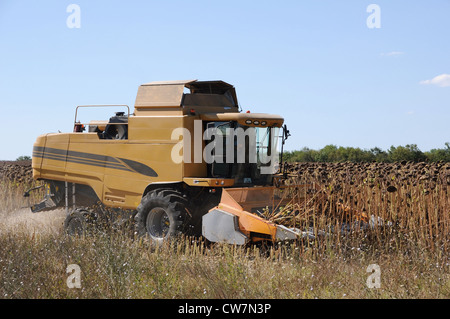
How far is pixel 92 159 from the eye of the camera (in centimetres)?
1065

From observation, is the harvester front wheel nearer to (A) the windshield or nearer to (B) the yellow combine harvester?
(B) the yellow combine harvester

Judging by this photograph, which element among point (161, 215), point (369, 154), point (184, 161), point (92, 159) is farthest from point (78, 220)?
point (369, 154)

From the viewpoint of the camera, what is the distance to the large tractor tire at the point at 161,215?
871 cm

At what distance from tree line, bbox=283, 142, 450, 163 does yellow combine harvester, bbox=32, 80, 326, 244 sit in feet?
45.8

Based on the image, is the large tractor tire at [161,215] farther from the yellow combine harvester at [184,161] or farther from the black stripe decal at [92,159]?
the black stripe decal at [92,159]

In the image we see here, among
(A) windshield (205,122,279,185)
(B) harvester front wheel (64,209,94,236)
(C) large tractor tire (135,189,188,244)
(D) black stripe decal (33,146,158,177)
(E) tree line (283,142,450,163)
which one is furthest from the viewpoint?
(E) tree line (283,142,450,163)

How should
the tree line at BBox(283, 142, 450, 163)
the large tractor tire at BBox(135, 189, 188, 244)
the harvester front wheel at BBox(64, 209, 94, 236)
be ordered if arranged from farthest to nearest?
the tree line at BBox(283, 142, 450, 163)
the harvester front wheel at BBox(64, 209, 94, 236)
the large tractor tire at BBox(135, 189, 188, 244)

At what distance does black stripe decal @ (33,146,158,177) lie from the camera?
975 cm

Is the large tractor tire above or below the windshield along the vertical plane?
below

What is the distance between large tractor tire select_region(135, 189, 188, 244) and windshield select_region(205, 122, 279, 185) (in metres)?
0.88

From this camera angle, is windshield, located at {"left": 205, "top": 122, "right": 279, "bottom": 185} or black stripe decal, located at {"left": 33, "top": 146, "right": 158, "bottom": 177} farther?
black stripe decal, located at {"left": 33, "top": 146, "right": 158, "bottom": 177}

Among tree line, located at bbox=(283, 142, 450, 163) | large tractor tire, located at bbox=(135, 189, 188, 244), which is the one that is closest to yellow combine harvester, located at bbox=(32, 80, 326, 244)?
large tractor tire, located at bbox=(135, 189, 188, 244)

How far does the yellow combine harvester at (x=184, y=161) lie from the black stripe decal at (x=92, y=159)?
2cm

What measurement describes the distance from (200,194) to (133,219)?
167 cm
